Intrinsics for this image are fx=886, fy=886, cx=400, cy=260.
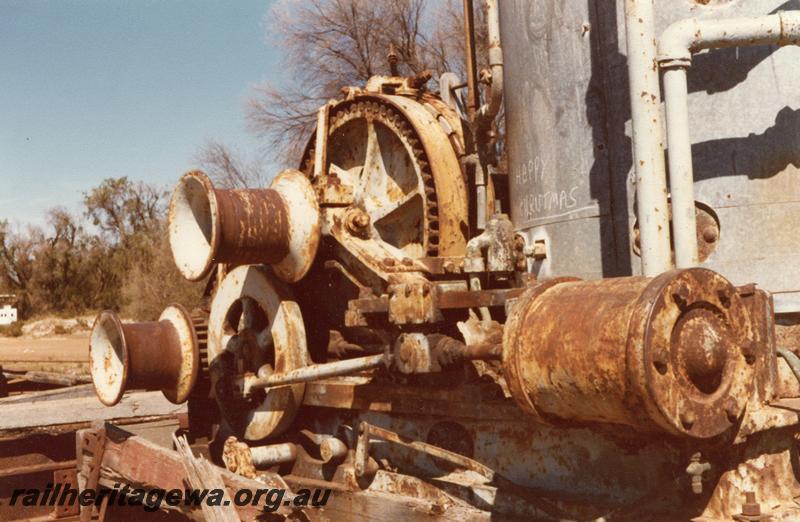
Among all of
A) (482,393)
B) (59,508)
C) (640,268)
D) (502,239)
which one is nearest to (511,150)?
(502,239)

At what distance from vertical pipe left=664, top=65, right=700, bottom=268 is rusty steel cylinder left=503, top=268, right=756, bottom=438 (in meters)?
0.86

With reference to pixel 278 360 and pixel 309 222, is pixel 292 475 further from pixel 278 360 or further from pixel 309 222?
pixel 309 222

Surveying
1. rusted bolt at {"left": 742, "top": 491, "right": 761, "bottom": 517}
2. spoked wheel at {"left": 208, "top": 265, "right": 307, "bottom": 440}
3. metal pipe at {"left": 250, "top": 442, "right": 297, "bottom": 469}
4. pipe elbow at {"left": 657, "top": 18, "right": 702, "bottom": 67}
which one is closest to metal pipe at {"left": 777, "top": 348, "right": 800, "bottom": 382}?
rusted bolt at {"left": 742, "top": 491, "right": 761, "bottom": 517}

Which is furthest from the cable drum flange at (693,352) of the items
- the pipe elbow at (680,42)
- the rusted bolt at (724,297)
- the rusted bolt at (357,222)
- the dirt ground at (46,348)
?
the dirt ground at (46,348)

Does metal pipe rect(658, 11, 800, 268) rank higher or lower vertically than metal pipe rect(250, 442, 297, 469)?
higher

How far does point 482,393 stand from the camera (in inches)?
157

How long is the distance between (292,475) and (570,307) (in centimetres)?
274

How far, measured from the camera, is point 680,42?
3760mm

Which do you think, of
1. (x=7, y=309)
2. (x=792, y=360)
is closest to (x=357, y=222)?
(x=792, y=360)

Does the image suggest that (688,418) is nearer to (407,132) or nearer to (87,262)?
(407,132)

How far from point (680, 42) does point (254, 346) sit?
3076 millimetres

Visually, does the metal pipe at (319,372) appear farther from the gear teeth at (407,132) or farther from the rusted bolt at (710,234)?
the rusted bolt at (710,234)

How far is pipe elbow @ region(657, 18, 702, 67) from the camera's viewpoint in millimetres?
3754

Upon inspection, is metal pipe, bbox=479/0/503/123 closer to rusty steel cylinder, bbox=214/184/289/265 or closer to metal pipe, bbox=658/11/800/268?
metal pipe, bbox=658/11/800/268
